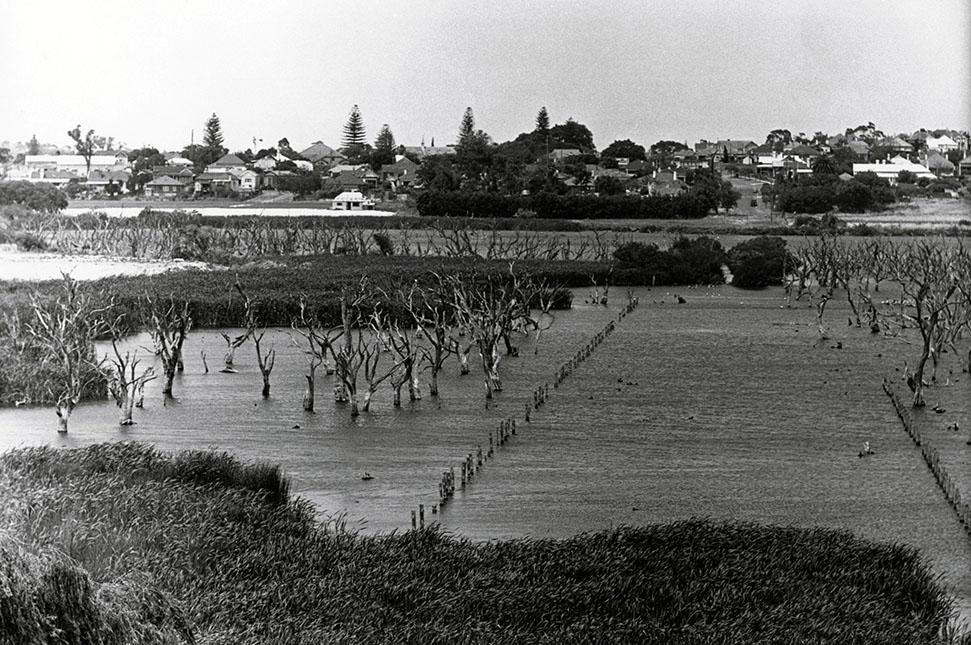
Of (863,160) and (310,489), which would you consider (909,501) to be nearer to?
(310,489)

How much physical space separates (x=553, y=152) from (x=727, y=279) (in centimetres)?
10180

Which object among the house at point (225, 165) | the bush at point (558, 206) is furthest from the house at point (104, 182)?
the bush at point (558, 206)

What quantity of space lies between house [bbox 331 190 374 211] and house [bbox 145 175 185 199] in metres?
18.0

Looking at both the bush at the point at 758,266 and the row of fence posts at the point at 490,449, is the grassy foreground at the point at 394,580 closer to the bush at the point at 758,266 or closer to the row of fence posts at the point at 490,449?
the row of fence posts at the point at 490,449

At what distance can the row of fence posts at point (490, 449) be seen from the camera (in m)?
30.0

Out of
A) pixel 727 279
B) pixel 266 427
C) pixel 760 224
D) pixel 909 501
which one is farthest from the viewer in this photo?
pixel 760 224

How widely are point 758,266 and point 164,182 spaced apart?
265ft

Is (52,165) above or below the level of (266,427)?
above

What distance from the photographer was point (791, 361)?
176ft

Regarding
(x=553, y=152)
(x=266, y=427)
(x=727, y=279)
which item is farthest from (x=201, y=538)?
(x=553, y=152)

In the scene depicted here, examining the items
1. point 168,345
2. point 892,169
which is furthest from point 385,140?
point 168,345

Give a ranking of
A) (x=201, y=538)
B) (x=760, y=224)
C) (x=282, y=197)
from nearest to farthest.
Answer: (x=201, y=538) < (x=760, y=224) < (x=282, y=197)

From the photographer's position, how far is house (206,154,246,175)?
148125 millimetres

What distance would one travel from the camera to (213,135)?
490 feet
